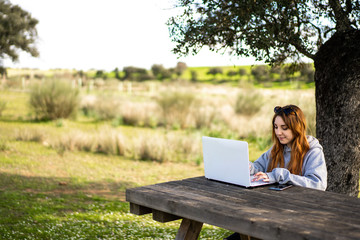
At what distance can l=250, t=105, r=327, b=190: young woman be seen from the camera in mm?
3609

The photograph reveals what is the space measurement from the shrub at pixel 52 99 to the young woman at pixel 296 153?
46.7ft

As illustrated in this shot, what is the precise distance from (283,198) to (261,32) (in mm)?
2450

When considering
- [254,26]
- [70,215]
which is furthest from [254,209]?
[70,215]

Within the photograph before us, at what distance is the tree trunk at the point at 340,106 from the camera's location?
18.0 ft

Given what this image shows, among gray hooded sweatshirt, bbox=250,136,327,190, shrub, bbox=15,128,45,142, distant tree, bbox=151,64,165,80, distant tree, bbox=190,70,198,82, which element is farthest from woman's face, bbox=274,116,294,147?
distant tree, bbox=190,70,198,82

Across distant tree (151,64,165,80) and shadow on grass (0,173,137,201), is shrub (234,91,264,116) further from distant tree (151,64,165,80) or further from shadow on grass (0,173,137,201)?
distant tree (151,64,165,80)

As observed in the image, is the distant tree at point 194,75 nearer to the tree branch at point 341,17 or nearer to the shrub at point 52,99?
the shrub at point 52,99

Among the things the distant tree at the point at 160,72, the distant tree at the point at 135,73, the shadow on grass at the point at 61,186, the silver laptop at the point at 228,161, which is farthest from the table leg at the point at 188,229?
the distant tree at the point at 160,72

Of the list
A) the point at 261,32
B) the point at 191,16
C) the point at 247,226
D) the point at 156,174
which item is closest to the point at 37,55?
the point at 156,174

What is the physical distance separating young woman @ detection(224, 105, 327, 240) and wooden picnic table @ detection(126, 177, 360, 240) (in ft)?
1.08

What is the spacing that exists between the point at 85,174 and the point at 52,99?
8458mm

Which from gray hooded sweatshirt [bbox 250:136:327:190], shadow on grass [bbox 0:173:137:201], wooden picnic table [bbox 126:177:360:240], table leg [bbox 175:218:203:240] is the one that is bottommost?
shadow on grass [bbox 0:173:137:201]

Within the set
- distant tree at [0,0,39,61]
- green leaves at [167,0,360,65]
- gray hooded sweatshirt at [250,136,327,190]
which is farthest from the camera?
distant tree at [0,0,39,61]

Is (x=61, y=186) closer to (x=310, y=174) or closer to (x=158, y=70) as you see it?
(x=310, y=174)
